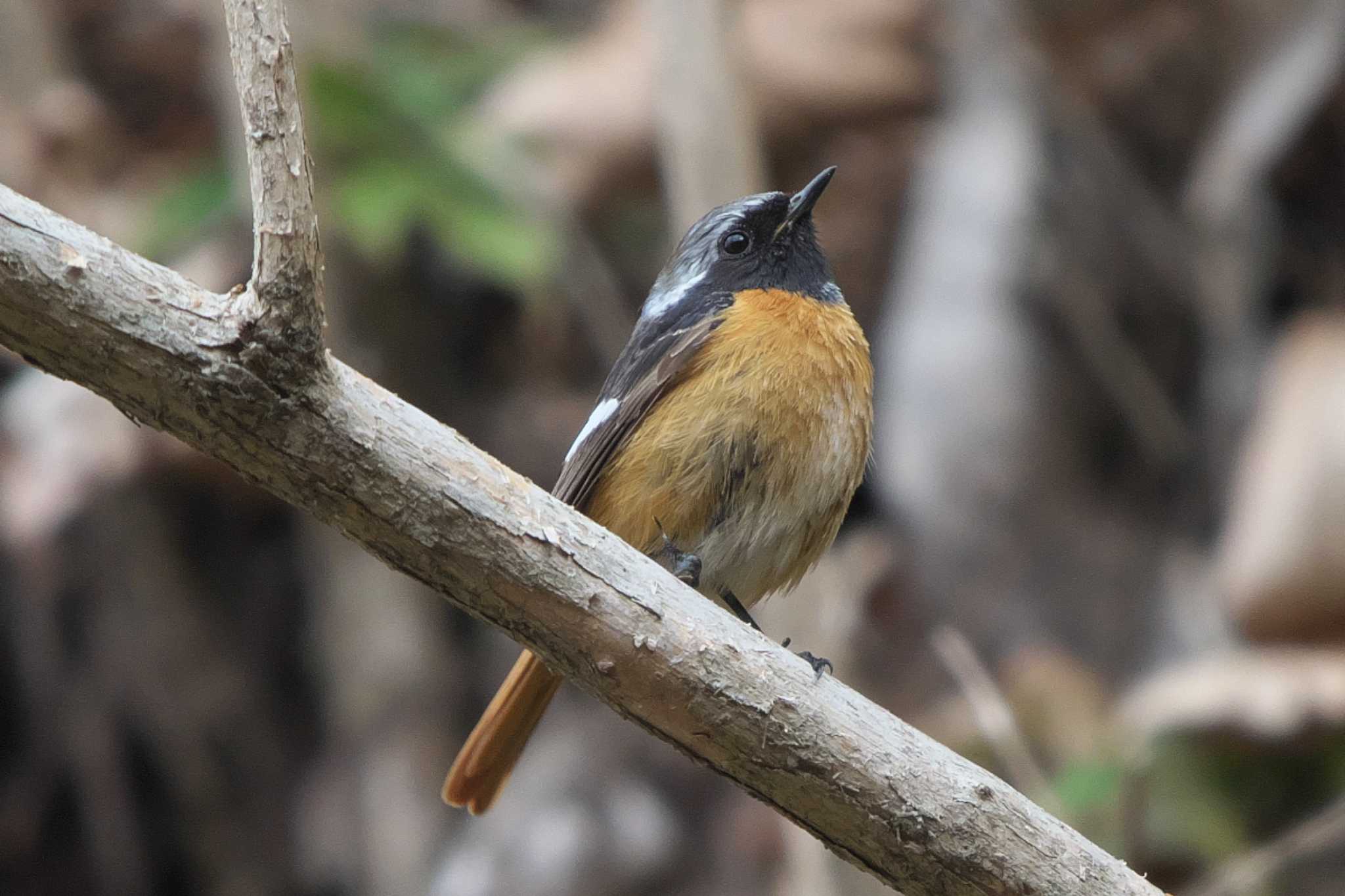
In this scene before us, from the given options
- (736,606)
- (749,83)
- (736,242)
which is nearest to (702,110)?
(736,242)

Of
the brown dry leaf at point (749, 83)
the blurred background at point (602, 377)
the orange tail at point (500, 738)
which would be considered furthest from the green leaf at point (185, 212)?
the orange tail at point (500, 738)

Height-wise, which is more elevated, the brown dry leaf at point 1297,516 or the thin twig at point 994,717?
the brown dry leaf at point 1297,516

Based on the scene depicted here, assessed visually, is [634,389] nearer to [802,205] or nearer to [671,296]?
[671,296]

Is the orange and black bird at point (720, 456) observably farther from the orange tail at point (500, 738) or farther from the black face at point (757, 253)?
the black face at point (757, 253)

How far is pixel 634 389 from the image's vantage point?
343cm

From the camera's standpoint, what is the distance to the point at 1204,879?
4.75 metres

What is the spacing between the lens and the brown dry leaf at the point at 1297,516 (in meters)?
4.78

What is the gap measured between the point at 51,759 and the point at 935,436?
12.7ft

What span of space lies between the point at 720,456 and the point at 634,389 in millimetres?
348

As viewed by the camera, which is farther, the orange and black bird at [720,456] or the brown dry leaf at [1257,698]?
the brown dry leaf at [1257,698]

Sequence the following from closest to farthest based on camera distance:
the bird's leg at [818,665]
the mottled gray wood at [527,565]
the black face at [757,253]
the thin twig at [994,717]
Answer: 1. the mottled gray wood at [527,565]
2. the bird's leg at [818,665]
3. the thin twig at [994,717]
4. the black face at [757,253]

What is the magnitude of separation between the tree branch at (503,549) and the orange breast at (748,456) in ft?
2.35

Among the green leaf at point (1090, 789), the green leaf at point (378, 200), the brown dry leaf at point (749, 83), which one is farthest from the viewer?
the brown dry leaf at point (749, 83)

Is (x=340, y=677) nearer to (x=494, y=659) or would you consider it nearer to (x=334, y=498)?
(x=494, y=659)
